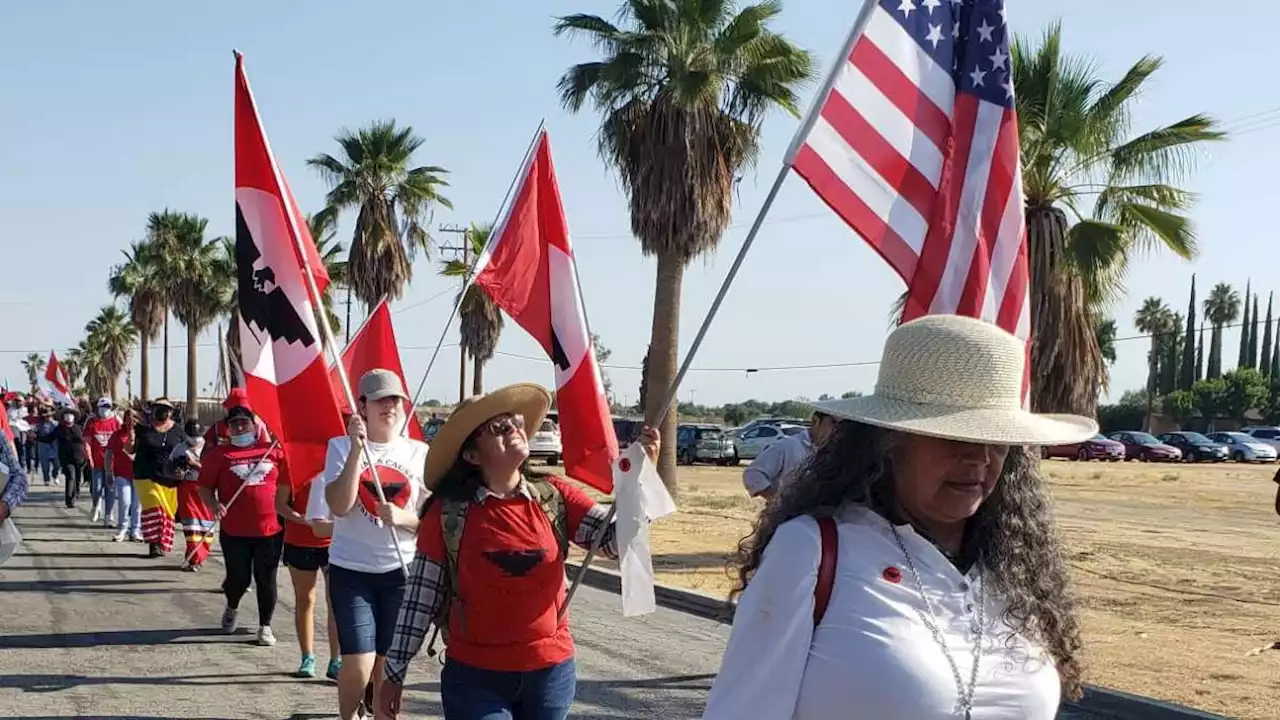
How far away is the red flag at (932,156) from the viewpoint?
17.2ft

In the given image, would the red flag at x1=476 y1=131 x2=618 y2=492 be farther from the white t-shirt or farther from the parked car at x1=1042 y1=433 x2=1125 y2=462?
the parked car at x1=1042 y1=433 x2=1125 y2=462

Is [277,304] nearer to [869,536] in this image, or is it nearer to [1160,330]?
[869,536]

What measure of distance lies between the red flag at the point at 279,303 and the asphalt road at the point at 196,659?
1773 millimetres

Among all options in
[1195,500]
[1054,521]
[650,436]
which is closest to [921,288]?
[650,436]

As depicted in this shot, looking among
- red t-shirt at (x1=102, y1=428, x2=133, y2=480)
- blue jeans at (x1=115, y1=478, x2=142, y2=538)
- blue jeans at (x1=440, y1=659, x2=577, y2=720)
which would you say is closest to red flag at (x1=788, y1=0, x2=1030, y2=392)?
blue jeans at (x1=440, y1=659, x2=577, y2=720)

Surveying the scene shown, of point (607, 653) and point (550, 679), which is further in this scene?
point (607, 653)

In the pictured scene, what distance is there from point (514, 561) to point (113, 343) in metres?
95.9

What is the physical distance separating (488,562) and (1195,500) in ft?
88.5

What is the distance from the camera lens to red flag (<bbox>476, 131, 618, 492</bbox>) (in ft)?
20.8

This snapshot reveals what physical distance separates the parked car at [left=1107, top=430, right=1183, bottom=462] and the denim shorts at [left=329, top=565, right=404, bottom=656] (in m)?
47.4

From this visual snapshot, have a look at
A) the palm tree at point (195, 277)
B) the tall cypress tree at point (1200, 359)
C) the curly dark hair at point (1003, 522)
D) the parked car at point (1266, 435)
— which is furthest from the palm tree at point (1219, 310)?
the curly dark hair at point (1003, 522)

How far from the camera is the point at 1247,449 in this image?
4956 centimetres

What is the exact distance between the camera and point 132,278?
58906mm

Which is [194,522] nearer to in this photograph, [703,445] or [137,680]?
[137,680]
